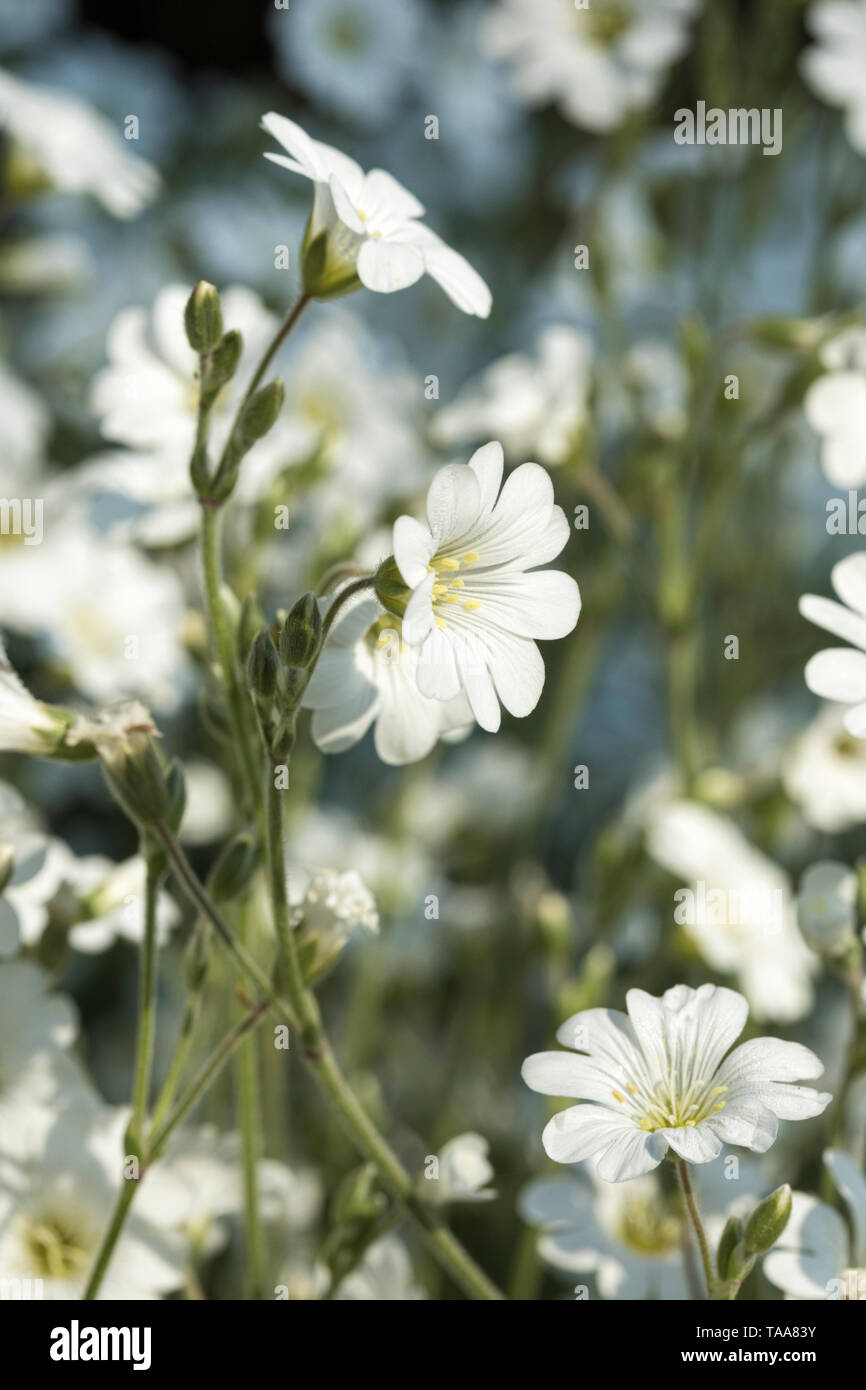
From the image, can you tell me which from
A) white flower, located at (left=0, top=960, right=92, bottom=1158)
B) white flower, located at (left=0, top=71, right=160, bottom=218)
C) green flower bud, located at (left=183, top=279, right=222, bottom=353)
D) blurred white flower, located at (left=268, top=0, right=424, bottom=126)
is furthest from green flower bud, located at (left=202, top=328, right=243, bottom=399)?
blurred white flower, located at (left=268, top=0, right=424, bottom=126)

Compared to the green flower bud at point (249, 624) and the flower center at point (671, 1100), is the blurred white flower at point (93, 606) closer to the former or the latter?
the green flower bud at point (249, 624)

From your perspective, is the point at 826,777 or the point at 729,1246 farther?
the point at 826,777

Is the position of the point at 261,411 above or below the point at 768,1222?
above

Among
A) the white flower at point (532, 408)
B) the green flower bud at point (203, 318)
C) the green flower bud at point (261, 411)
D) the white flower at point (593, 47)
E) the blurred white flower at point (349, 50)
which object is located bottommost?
the green flower bud at point (261, 411)

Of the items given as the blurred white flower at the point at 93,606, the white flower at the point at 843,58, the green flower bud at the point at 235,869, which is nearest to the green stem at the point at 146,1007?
the green flower bud at the point at 235,869

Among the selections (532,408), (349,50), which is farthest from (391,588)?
(349,50)

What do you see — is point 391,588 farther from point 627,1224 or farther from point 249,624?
point 627,1224

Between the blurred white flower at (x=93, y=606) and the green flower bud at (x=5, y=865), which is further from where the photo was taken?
the blurred white flower at (x=93, y=606)
